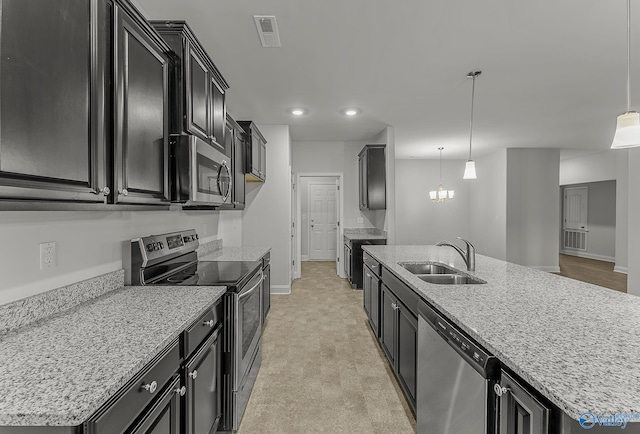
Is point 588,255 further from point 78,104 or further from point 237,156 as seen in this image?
point 78,104

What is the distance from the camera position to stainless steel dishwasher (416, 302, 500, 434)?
44.0 inches

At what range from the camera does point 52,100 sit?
0.96 m

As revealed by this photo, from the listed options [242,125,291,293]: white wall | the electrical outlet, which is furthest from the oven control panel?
[242,125,291,293]: white wall

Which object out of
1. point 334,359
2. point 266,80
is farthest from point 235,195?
point 334,359

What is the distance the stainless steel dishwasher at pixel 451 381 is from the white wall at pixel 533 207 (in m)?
6.39

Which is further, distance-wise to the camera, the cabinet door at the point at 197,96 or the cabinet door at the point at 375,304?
the cabinet door at the point at 375,304

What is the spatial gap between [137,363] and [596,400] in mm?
1225

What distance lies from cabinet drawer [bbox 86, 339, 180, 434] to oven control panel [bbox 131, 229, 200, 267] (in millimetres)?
897

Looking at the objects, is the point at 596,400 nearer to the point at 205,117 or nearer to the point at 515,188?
the point at 205,117

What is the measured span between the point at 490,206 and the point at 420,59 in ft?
19.1

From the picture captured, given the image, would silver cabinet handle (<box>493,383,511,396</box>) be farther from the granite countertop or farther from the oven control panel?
the granite countertop

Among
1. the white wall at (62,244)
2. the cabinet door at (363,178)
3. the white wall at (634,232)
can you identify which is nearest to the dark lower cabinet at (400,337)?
the white wall at (62,244)

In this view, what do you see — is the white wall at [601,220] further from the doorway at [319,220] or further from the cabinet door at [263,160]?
the cabinet door at [263,160]

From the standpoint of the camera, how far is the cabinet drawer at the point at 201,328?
4.34 feet
